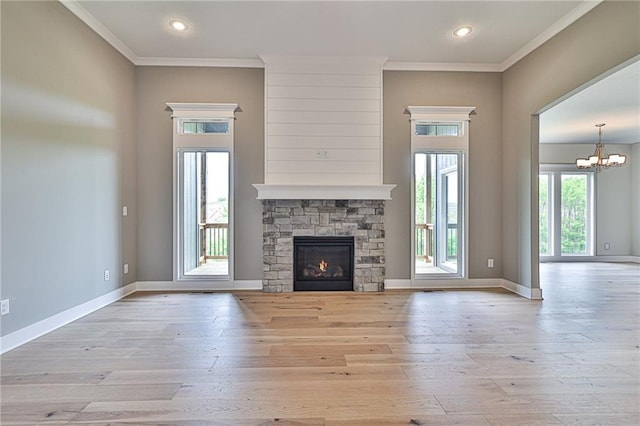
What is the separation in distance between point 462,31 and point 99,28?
424cm

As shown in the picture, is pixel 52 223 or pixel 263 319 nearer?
pixel 52 223

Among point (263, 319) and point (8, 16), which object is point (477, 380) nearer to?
point (263, 319)

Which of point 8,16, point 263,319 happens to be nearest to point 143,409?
point 263,319

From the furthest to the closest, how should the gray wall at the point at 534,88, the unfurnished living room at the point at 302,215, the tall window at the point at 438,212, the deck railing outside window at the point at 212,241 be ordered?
1. the deck railing outside window at the point at 212,241
2. the tall window at the point at 438,212
3. the gray wall at the point at 534,88
4. the unfurnished living room at the point at 302,215

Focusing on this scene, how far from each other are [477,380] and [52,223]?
12.6 feet

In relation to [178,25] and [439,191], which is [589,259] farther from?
[178,25]

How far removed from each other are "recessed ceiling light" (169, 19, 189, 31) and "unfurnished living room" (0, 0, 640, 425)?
0.02 metres

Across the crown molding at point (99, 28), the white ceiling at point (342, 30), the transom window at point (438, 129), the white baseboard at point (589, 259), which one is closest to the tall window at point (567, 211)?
the white baseboard at point (589, 259)

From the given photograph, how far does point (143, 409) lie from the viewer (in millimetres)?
1852

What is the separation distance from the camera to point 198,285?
4.61 meters

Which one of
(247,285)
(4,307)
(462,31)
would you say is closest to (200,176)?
(247,285)

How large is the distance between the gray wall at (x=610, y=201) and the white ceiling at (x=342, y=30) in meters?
2.98

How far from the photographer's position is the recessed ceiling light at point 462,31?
3.75 metres

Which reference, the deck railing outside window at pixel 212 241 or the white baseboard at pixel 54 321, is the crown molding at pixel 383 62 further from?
the white baseboard at pixel 54 321
